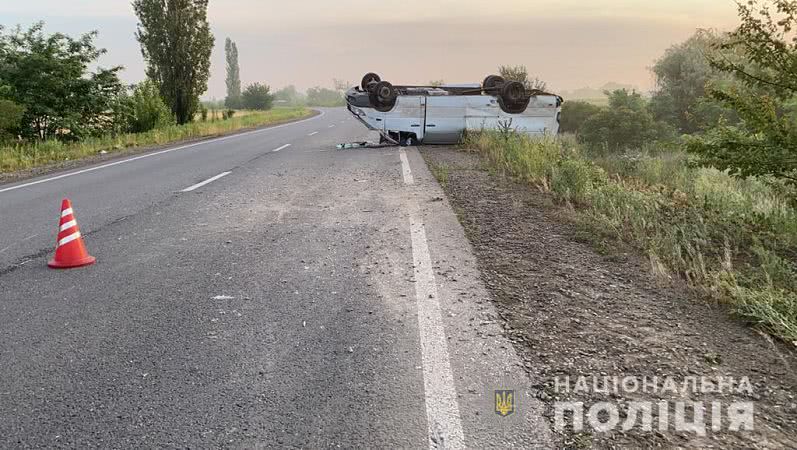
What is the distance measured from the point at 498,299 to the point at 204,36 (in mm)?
26354

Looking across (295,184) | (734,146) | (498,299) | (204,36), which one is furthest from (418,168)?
(204,36)

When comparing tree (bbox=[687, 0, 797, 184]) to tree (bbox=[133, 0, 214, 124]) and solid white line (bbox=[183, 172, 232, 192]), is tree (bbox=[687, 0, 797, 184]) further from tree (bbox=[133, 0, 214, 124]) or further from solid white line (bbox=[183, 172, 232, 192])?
tree (bbox=[133, 0, 214, 124])

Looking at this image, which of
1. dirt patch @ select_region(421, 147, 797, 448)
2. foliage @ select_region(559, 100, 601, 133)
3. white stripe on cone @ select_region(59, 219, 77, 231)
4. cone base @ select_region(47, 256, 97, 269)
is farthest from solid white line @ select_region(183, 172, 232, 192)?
foliage @ select_region(559, 100, 601, 133)

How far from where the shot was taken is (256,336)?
3.44 metres

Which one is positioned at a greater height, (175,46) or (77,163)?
(175,46)

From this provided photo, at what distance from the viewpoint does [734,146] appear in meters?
5.36

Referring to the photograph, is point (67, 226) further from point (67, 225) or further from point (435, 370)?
point (435, 370)

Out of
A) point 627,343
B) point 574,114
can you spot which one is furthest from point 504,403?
point 574,114

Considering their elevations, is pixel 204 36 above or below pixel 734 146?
above

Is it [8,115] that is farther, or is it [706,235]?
[8,115]

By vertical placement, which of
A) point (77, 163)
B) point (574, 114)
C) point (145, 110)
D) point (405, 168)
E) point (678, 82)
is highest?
point (678, 82)

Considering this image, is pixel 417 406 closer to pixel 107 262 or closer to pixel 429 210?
pixel 107 262

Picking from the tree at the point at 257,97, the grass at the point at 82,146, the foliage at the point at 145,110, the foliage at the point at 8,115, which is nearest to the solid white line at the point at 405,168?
the grass at the point at 82,146

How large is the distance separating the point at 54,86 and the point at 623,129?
26145mm
